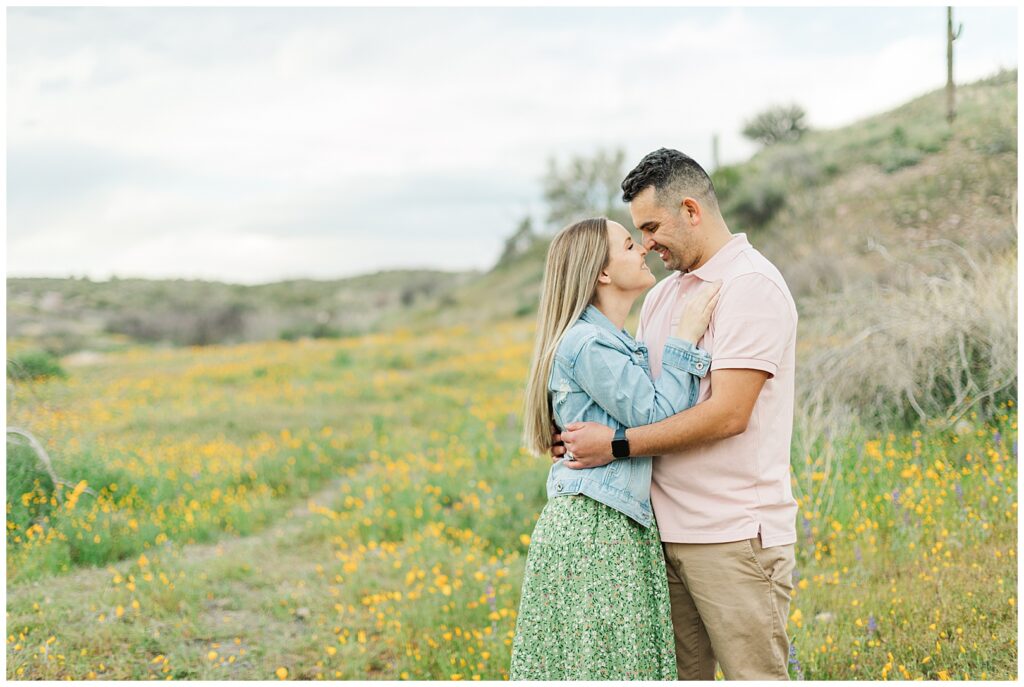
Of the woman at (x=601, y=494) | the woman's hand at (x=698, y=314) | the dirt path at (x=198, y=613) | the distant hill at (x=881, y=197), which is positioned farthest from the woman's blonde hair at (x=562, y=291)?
the distant hill at (x=881, y=197)

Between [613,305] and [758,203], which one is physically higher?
[758,203]

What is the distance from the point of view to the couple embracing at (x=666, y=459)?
2.91 metres

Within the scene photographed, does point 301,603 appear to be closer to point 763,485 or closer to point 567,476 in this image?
point 567,476

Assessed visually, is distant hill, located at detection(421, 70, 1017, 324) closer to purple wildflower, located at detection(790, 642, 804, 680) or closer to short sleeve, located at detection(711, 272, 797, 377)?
purple wildflower, located at detection(790, 642, 804, 680)

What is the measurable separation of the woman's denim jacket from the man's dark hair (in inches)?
20.0

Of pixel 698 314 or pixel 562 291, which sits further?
pixel 562 291

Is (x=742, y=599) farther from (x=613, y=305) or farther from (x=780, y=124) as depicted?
(x=780, y=124)

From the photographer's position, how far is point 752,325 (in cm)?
A: 286

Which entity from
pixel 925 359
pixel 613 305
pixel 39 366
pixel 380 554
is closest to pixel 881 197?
pixel 925 359

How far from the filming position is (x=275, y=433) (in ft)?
34.2

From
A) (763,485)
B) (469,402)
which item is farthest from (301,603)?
(469,402)

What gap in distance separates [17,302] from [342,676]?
106 feet

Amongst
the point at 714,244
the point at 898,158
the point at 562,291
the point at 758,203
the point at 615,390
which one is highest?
the point at 898,158

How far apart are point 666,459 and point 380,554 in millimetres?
3589
